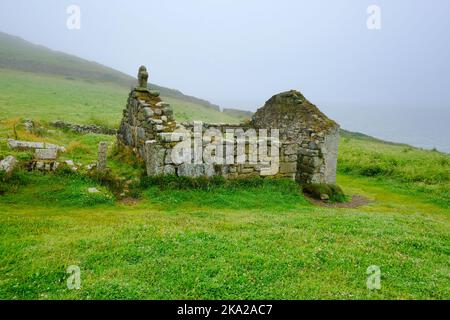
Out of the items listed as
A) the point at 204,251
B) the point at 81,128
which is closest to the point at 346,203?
the point at 204,251

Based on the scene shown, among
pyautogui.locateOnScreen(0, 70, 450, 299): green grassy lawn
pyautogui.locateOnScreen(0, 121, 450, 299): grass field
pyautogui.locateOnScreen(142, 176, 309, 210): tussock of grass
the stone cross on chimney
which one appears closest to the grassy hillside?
the stone cross on chimney

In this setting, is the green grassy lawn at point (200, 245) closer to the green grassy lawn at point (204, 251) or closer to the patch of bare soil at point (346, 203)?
the green grassy lawn at point (204, 251)

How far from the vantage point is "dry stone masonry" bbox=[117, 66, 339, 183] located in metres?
13.5

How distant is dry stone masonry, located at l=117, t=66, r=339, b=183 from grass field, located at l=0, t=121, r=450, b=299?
3.71 feet

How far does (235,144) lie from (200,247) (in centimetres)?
705

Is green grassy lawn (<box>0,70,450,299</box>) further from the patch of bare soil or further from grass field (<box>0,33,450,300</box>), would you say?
the patch of bare soil

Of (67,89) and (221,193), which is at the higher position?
(67,89)

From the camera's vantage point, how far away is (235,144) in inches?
557

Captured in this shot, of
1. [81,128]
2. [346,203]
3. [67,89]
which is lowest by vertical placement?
[346,203]

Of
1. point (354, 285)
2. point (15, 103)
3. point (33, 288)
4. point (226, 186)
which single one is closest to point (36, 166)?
point (226, 186)

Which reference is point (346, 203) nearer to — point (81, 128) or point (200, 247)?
point (200, 247)

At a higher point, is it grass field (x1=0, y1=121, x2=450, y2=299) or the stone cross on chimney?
the stone cross on chimney

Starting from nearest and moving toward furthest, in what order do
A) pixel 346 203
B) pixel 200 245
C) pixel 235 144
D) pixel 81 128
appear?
1. pixel 200 245
2. pixel 235 144
3. pixel 346 203
4. pixel 81 128

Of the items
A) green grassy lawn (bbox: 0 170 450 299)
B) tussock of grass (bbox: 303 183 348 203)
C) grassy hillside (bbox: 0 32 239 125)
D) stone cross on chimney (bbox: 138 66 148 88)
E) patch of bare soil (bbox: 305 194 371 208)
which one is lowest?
patch of bare soil (bbox: 305 194 371 208)
